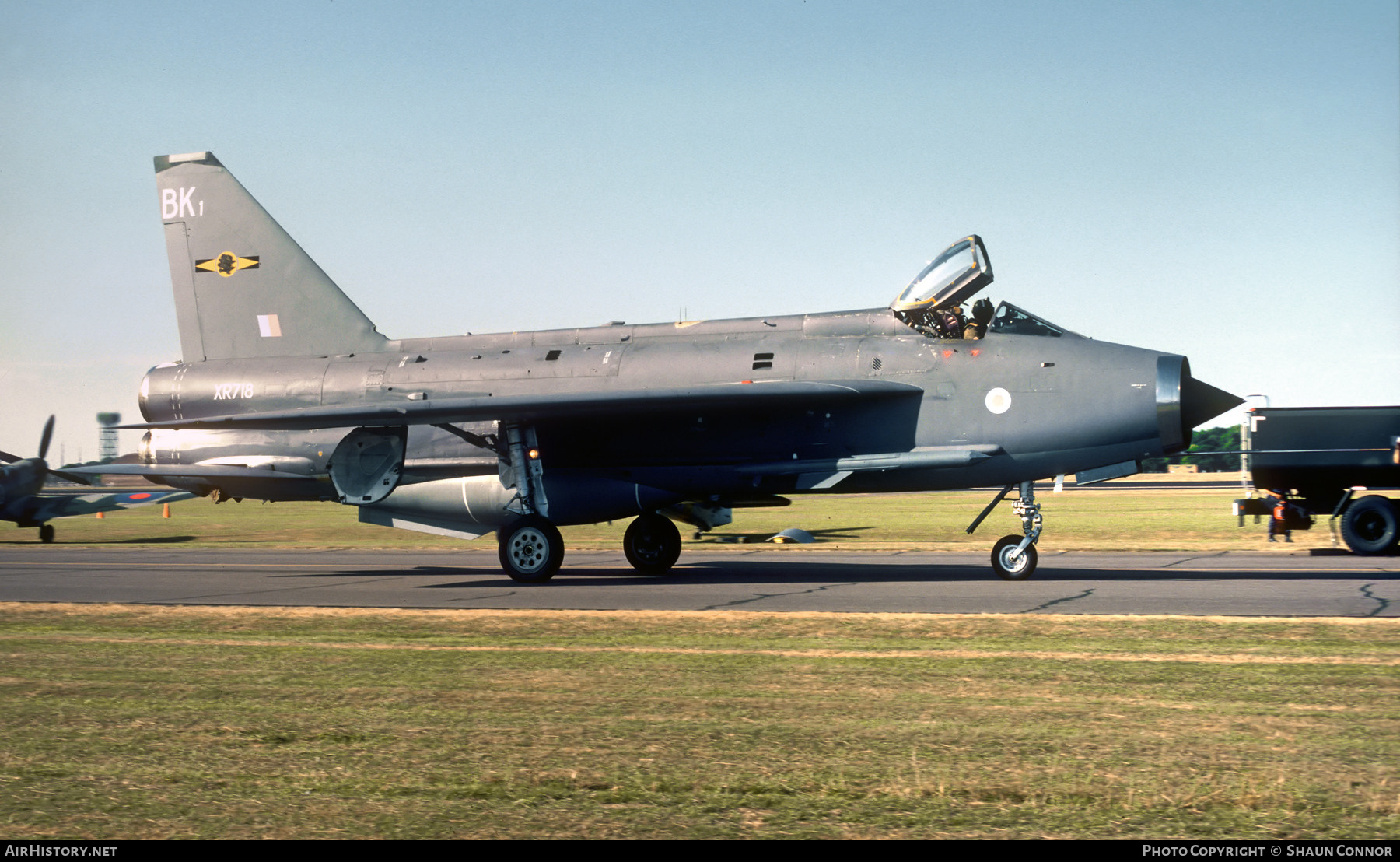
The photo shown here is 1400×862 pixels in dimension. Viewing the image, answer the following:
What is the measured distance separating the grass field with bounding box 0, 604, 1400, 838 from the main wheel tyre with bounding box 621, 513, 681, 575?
296 inches

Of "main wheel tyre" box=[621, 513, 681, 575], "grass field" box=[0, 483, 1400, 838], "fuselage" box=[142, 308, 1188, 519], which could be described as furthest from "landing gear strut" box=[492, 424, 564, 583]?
"grass field" box=[0, 483, 1400, 838]

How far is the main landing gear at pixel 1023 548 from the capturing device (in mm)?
15906

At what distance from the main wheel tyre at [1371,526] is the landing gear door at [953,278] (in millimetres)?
10499

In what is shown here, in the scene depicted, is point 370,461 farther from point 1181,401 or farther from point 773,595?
point 1181,401

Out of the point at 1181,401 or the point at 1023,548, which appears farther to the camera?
the point at 1023,548

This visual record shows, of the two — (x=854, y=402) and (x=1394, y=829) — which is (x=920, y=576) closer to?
(x=854, y=402)

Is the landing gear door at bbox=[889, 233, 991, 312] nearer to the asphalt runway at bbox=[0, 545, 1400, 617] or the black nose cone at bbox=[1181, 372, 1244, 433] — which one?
the black nose cone at bbox=[1181, 372, 1244, 433]

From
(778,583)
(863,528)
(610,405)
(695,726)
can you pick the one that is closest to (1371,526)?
(778,583)

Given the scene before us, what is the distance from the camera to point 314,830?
4.77 m

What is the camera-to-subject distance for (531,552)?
56.4 feet

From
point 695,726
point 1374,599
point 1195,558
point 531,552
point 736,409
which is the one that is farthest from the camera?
point 1195,558

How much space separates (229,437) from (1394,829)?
62.2ft

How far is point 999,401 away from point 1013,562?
89.8 inches

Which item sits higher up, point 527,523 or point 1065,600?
point 527,523
